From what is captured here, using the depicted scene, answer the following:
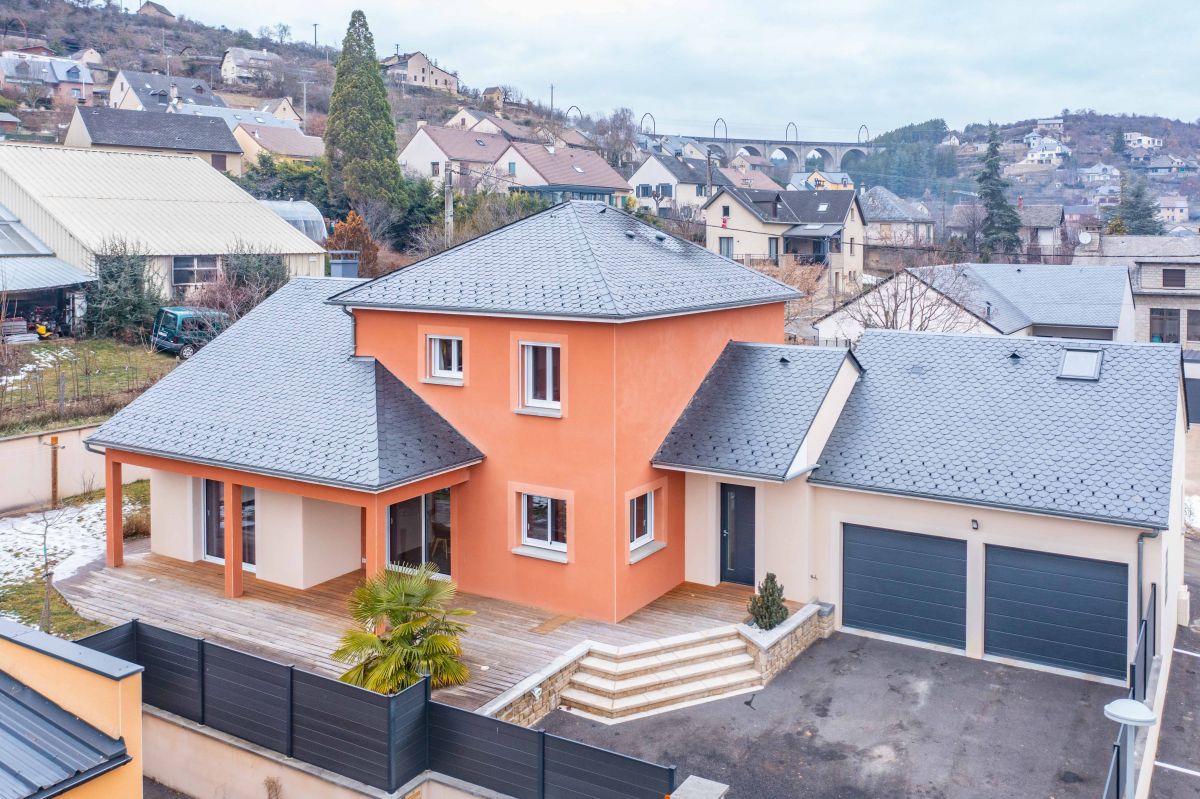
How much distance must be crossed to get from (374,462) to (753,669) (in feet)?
22.6

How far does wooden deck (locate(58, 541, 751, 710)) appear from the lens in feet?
49.7

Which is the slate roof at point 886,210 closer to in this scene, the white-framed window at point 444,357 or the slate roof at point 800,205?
the slate roof at point 800,205

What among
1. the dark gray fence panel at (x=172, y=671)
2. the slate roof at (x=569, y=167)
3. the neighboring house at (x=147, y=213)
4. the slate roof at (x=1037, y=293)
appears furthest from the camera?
the slate roof at (x=569, y=167)

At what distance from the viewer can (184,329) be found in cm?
3391

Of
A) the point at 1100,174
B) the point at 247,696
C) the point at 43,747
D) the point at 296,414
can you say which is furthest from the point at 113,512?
the point at 1100,174

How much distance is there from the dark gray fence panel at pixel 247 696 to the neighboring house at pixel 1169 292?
165ft

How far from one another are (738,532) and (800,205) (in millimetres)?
56748

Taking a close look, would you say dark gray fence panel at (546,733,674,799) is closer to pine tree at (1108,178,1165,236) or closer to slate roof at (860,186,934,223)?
slate roof at (860,186,934,223)

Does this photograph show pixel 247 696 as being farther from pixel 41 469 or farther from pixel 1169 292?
pixel 1169 292

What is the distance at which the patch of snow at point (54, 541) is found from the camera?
63.2 feet

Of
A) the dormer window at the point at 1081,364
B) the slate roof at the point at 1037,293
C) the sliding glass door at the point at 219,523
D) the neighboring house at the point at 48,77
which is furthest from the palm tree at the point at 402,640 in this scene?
the neighboring house at the point at 48,77

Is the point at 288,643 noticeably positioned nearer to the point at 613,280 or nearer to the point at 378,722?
the point at 378,722

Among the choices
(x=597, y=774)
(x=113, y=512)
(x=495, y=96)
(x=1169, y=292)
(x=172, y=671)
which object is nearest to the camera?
(x=597, y=774)

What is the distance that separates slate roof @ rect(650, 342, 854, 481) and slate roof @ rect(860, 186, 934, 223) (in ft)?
226
